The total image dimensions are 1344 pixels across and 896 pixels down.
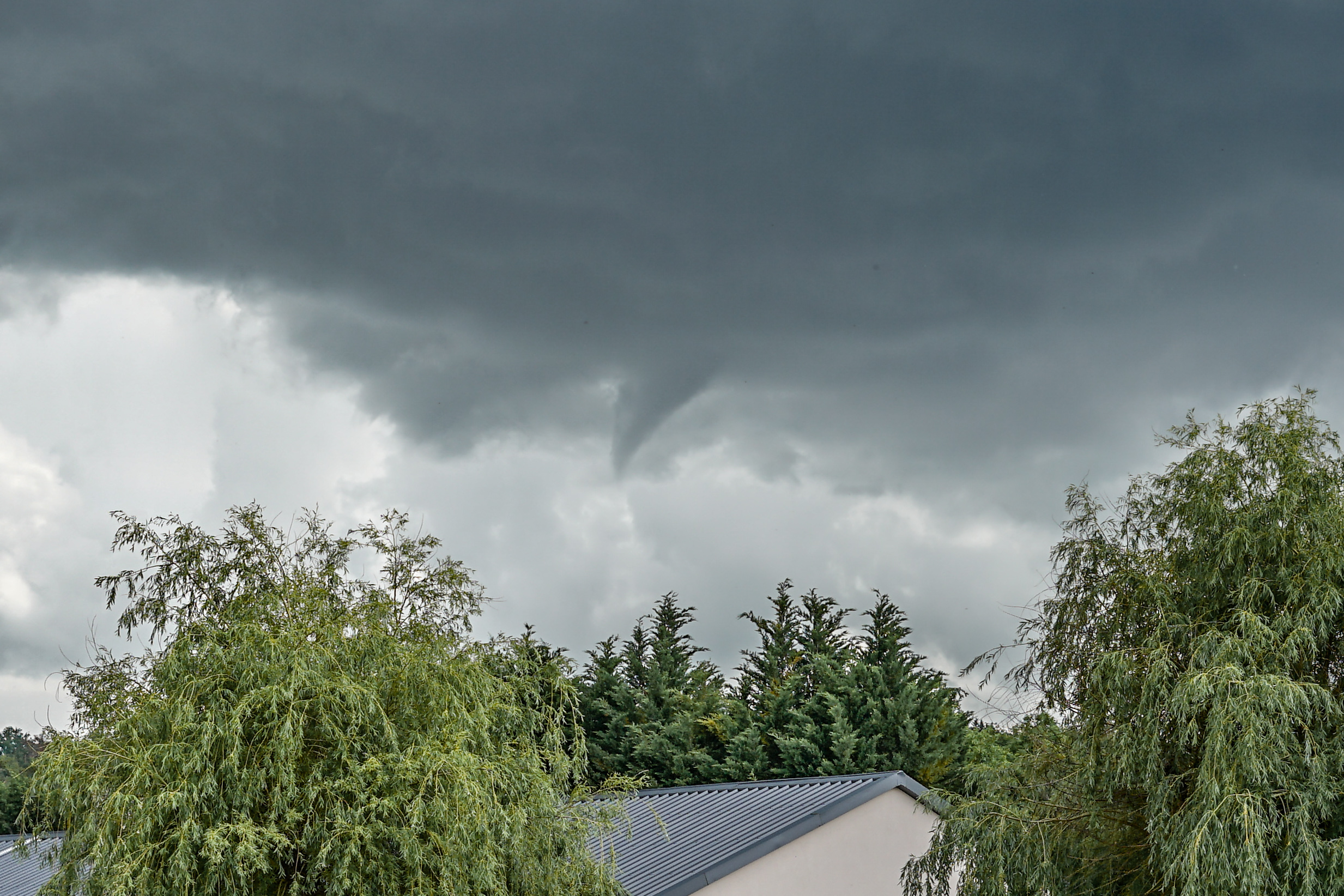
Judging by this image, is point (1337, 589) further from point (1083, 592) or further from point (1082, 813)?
point (1082, 813)

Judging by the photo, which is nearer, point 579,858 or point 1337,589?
point 1337,589

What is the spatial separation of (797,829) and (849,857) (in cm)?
112

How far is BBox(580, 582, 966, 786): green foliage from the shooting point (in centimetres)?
2525

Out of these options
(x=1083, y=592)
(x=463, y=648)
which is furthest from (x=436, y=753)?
(x=1083, y=592)

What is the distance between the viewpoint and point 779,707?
88.3 feet

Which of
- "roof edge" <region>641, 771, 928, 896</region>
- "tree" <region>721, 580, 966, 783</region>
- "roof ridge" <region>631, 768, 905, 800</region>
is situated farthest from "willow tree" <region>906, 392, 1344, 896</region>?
"tree" <region>721, 580, 966, 783</region>

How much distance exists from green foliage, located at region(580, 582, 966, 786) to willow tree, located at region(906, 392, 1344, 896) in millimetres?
14229

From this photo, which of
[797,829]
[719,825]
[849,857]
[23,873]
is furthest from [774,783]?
[23,873]

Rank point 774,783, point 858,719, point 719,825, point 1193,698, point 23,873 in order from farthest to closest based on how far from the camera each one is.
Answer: point 858,719
point 23,873
point 774,783
point 719,825
point 1193,698

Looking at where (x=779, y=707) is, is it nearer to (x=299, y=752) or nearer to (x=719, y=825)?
(x=719, y=825)

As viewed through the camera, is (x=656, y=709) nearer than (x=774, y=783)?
No

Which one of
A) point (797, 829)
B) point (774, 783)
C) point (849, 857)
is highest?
point (774, 783)

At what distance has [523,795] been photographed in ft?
33.5

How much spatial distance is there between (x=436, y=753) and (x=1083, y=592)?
606 cm
